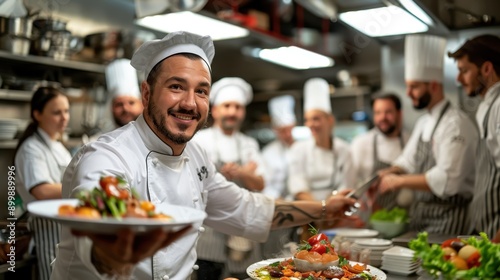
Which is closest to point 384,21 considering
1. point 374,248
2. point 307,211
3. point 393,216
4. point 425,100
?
point 425,100

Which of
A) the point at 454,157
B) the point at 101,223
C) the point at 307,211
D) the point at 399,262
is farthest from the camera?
the point at 454,157

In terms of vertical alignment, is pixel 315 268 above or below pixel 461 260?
below

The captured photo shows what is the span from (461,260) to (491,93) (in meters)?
1.57

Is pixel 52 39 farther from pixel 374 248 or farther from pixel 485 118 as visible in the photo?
pixel 485 118

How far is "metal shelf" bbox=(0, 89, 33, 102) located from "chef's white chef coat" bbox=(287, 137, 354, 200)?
82.7 inches

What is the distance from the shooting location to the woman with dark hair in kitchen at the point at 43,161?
7.66ft

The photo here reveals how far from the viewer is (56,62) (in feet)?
10.2

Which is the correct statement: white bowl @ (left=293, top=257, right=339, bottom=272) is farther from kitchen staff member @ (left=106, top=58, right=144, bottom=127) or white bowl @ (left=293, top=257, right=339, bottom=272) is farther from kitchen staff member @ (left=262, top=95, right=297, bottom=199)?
kitchen staff member @ (left=262, top=95, right=297, bottom=199)

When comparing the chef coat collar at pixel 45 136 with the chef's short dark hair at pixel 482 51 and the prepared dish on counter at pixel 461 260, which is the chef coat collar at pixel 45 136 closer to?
the prepared dish on counter at pixel 461 260

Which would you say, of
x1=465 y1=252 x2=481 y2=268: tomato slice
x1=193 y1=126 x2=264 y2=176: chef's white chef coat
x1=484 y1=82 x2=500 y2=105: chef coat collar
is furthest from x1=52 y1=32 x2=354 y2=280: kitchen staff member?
x1=193 y1=126 x2=264 y2=176: chef's white chef coat

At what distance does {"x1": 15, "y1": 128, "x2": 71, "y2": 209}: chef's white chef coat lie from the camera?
2.32 m

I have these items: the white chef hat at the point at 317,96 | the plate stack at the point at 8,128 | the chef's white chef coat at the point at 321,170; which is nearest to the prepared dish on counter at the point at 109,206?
the plate stack at the point at 8,128

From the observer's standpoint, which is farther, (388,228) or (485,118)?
(388,228)

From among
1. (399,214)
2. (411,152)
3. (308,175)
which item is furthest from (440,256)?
(308,175)
